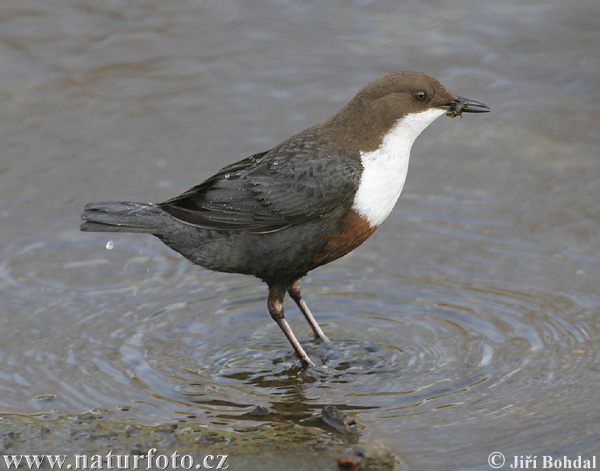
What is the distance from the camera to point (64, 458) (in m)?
4.04

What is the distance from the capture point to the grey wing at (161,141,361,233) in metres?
5.09

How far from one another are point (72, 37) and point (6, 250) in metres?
3.23

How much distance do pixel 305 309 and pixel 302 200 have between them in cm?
78

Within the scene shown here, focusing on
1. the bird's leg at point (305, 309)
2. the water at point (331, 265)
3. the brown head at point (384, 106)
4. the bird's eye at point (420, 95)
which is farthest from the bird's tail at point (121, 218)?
the bird's eye at point (420, 95)

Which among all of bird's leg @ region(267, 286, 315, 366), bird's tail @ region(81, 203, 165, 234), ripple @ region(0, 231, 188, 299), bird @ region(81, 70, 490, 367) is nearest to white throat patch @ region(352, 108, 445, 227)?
bird @ region(81, 70, 490, 367)

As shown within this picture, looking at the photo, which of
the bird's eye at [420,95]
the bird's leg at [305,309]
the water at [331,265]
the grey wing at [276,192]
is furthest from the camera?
the bird's leg at [305,309]

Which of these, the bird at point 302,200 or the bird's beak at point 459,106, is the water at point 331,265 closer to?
the bird at point 302,200

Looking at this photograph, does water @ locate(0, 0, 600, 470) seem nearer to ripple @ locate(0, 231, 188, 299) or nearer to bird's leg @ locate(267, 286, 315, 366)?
ripple @ locate(0, 231, 188, 299)

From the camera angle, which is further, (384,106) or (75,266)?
(75,266)

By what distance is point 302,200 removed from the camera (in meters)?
5.12

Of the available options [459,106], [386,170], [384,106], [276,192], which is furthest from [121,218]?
[459,106]

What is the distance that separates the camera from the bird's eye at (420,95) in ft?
17.6

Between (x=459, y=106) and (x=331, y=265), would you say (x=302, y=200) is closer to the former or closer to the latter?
(x=459, y=106)

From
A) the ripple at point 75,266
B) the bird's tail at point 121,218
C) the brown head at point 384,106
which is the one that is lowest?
the ripple at point 75,266
